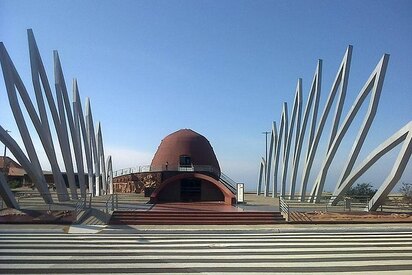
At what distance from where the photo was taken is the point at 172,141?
4500cm

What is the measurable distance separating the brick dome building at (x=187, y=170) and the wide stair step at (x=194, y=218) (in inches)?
350

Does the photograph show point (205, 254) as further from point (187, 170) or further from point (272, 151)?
point (272, 151)

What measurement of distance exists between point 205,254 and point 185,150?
108 feet

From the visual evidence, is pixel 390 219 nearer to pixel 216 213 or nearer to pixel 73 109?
pixel 216 213

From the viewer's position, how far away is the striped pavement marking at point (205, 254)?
905 centimetres

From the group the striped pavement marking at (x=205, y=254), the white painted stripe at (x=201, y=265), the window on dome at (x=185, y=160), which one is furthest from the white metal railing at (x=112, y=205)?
the window on dome at (x=185, y=160)

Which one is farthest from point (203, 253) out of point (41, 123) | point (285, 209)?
point (41, 123)

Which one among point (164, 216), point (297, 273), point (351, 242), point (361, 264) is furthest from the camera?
point (164, 216)

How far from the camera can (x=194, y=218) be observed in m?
21.2

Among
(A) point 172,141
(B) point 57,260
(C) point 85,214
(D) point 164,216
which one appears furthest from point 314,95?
(B) point 57,260

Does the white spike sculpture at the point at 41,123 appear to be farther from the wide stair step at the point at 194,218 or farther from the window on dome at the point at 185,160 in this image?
the window on dome at the point at 185,160

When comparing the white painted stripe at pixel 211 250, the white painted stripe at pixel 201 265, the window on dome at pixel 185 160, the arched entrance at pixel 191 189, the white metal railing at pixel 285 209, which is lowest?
the white painted stripe at pixel 201 265

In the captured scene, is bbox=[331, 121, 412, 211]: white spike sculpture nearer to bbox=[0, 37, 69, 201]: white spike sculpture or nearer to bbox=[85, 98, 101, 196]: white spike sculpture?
bbox=[0, 37, 69, 201]: white spike sculpture

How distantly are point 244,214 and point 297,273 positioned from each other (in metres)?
13.4
